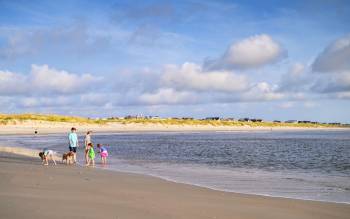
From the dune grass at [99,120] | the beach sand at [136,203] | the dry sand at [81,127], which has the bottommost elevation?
the beach sand at [136,203]

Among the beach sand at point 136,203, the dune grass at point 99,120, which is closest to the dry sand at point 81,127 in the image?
the dune grass at point 99,120

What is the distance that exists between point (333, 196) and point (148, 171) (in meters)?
8.87

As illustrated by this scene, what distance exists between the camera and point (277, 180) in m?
16.6

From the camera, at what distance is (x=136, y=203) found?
10016 mm

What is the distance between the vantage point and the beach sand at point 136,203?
342 inches

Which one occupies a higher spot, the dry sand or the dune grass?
the dune grass

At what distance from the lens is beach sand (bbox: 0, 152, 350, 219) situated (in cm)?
870

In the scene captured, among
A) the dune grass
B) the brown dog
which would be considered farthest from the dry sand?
the brown dog

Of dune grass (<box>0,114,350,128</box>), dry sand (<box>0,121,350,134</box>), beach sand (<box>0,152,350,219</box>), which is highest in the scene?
dune grass (<box>0,114,350,128</box>)

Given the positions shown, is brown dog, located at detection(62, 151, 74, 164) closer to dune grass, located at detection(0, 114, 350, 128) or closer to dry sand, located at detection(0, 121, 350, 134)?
dry sand, located at detection(0, 121, 350, 134)

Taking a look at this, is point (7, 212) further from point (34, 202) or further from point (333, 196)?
point (333, 196)

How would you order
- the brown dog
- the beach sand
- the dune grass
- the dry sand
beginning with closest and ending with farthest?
the beach sand, the brown dog, the dry sand, the dune grass

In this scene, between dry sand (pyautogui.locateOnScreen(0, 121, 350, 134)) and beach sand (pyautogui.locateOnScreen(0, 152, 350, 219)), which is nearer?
beach sand (pyautogui.locateOnScreen(0, 152, 350, 219))

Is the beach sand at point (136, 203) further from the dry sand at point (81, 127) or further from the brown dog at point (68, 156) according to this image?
the dry sand at point (81, 127)
